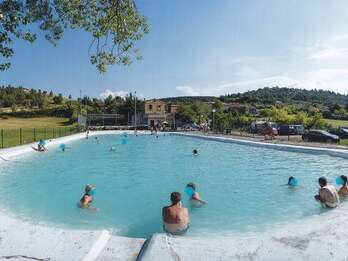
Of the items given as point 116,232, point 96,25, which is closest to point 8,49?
point 96,25

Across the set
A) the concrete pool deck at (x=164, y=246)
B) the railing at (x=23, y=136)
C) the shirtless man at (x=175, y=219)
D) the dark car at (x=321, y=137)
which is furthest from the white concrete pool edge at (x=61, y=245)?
the dark car at (x=321, y=137)

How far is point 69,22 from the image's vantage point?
666 centimetres

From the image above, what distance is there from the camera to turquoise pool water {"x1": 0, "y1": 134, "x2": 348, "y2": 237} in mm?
9250

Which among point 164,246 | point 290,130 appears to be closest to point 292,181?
point 164,246

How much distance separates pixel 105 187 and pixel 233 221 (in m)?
6.46

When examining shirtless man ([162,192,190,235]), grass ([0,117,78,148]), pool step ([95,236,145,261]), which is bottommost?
grass ([0,117,78,148])

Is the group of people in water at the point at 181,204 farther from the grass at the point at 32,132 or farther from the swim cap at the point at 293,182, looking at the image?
the grass at the point at 32,132

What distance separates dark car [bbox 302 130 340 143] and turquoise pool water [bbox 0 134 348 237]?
305 inches

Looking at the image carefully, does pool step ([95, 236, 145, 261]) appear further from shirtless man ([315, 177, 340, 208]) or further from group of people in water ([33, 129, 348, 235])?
shirtless man ([315, 177, 340, 208])

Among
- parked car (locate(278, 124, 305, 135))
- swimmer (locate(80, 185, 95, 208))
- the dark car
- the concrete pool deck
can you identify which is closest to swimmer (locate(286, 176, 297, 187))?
the concrete pool deck

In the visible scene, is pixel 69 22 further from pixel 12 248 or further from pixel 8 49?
pixel 12 248

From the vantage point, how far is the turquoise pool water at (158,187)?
9.25m

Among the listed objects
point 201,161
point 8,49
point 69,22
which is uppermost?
point 69,22

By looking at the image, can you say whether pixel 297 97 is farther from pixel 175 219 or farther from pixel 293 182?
pixel 175 219
